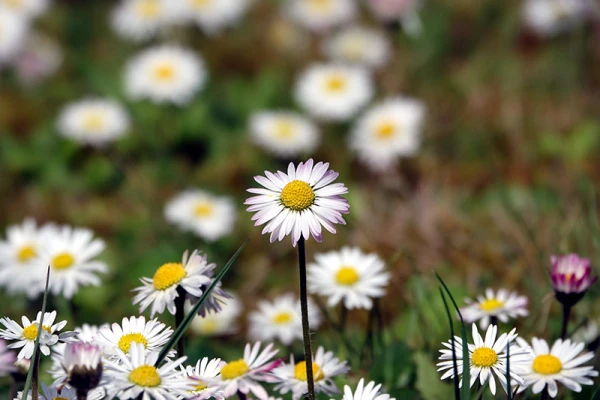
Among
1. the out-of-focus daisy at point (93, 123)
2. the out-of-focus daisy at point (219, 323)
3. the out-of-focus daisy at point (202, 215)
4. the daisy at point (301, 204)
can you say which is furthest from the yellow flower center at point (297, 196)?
the out-of-focus daisy at point (93, 123)

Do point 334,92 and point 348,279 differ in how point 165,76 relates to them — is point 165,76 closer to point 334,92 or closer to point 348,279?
point 334,92

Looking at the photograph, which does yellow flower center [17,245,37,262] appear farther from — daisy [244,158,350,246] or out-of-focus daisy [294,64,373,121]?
out-of-focus daisy [294,64,373,121]

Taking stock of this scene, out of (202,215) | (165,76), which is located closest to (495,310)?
(202,215)

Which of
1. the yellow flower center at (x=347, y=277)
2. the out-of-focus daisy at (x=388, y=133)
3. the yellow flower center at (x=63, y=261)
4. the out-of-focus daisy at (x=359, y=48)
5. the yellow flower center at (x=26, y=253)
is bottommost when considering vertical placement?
the yellow flower center at (x=347, y=277)

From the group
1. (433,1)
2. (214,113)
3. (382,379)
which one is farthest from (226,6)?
(382,379)

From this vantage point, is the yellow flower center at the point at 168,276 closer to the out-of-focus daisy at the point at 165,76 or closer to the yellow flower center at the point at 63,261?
the yellow flower center at the point at 63,261

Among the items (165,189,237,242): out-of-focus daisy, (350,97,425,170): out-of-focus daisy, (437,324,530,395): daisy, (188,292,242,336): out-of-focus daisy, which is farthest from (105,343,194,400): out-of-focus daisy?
(350,97,425,170): out-of-focus daisy

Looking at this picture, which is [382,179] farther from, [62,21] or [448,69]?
[62,21]
